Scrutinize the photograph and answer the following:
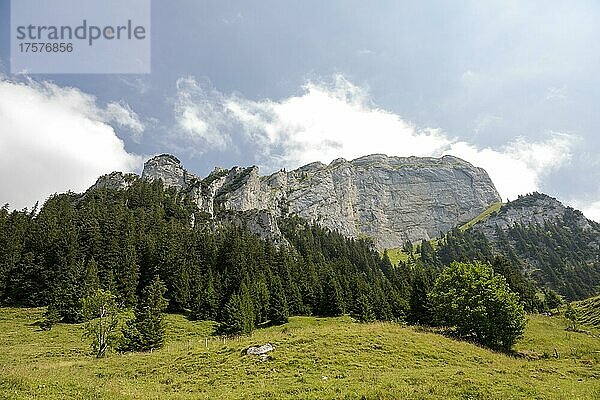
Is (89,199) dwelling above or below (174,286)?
above

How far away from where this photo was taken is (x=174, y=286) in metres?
90.9

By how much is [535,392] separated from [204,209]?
170 metres

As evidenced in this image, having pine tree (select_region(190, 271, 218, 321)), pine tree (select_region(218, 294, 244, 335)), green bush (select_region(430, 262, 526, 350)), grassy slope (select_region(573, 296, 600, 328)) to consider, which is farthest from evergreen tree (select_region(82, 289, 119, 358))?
grassy slope (select_region(573, 296, 600, 328))

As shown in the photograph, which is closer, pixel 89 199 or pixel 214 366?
pixel 214 366

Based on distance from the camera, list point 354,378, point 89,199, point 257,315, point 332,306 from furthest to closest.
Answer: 1. point 89,199
2. point 332,306
3. point 257,315
4. point 354,378

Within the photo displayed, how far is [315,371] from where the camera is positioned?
98.3 ft

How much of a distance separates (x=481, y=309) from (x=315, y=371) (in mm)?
31964

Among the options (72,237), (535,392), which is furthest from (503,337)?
(72,237)

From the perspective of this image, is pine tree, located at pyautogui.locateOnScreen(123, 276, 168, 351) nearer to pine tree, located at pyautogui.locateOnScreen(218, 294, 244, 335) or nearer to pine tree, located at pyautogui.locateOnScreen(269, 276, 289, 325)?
pine tree, located at pyautogui.locateOnScreen(218, 294, 244, 335)

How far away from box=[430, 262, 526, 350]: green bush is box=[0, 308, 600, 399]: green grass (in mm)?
3747

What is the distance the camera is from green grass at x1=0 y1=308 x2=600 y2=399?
23266 millimetres

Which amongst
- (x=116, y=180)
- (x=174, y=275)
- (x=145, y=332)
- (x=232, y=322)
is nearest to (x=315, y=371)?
(x=145, y=332)

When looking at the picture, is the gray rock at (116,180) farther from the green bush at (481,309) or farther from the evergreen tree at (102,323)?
the green bush at (481,309)

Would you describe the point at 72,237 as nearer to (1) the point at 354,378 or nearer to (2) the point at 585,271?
(1) the point at 354,378
